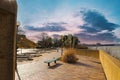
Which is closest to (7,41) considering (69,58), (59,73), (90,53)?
(59,73)

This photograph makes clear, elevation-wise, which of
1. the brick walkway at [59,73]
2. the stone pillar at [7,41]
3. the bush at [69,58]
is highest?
the stone pillar at [7,41]

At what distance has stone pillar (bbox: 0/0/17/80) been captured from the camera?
13.5 ft

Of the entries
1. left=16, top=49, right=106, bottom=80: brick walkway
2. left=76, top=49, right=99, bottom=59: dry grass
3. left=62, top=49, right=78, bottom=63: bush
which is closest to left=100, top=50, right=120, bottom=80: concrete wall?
left=16, top=49, right=106, bottom=80: brick walkway

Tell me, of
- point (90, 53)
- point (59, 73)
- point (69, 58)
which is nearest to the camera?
point (59, 73)

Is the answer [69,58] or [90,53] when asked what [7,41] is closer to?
[69,58]

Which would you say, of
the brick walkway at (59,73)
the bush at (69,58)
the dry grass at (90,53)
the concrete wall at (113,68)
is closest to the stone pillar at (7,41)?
the concrete wall at (113,68)

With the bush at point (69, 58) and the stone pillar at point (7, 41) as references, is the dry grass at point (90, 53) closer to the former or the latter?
the bush at point (69, 58)

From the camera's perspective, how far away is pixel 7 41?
420cm

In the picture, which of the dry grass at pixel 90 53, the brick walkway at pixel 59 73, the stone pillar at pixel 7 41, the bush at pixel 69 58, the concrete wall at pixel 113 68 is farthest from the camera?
the dry grass at pixel 90 53

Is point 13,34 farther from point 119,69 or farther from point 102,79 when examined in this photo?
point 102,79

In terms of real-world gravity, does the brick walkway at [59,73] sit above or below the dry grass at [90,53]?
below

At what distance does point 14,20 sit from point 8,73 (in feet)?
3.62

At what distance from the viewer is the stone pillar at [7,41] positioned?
4109 millimetres

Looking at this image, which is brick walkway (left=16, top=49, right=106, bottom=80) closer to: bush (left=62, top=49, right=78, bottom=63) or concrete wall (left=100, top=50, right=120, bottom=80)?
concrete wall (left=100, top=50, right=120, bottom=80)
